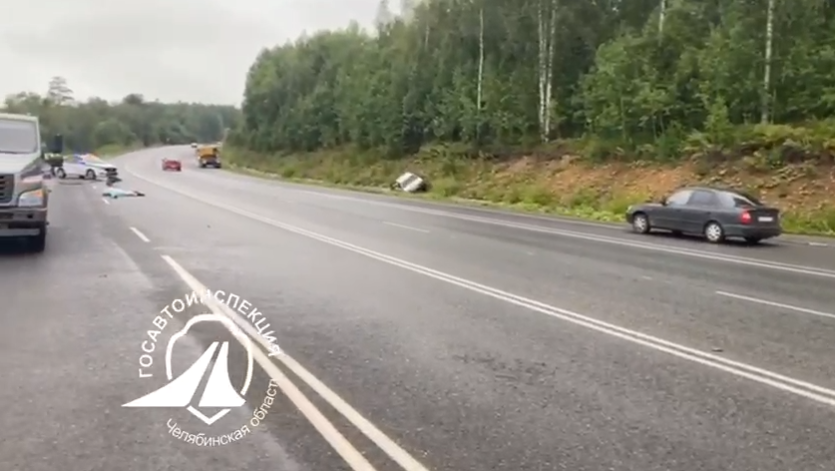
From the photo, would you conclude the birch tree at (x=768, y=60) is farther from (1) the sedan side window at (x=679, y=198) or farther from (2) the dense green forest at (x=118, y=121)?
(2) the dense green forest at (x=118, y=121)

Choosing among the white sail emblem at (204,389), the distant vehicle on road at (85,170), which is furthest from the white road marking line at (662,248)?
the distant vehicle on road at (85,170)

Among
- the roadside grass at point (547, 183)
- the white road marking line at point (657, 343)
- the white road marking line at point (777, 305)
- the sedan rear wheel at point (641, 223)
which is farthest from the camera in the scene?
the roadside grass at point (547, 183)

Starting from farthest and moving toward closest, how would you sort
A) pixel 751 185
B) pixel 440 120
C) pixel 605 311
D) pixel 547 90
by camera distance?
pixel 440 120
pixel 547 90
pixel 751 185
pixel 605 311

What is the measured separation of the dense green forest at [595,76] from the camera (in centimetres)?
3522

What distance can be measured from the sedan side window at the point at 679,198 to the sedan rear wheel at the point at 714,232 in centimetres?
128

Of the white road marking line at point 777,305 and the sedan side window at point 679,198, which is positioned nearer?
the white road marking line at point 777,305

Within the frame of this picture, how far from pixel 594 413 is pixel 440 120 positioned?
1994 inches

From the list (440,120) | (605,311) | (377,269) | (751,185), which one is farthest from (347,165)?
(605,311)

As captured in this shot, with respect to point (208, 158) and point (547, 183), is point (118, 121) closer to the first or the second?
point (208, 158)

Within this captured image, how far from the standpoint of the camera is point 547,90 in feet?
156

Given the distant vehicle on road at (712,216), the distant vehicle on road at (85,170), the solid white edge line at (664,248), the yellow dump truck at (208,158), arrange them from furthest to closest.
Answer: the yellow dump truck at (208,158)
the distant vehicle on road at (85,170)
the distant vehicle on road at (712,216)
the solid white edge line at (664,248)

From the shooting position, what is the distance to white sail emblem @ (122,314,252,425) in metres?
6.82

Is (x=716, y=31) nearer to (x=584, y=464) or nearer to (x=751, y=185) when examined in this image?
(x=751, y=185)

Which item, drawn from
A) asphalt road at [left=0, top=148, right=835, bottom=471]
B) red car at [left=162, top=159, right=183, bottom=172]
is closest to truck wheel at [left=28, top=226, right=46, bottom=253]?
asphalt road at [left=0, top=148, right=835, bottom=471]
